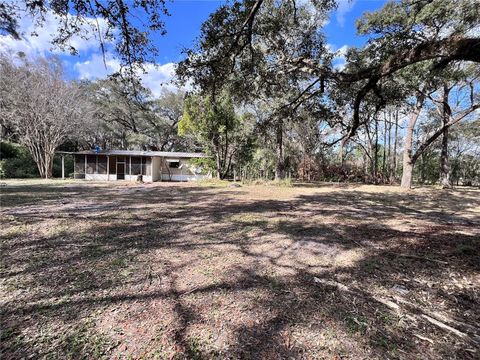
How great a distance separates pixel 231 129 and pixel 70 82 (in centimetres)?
1088

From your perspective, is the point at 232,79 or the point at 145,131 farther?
the point at 145,131

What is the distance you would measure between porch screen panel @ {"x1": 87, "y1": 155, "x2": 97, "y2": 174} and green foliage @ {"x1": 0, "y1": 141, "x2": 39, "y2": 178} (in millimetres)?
3907

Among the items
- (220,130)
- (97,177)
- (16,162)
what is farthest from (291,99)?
(16,162)

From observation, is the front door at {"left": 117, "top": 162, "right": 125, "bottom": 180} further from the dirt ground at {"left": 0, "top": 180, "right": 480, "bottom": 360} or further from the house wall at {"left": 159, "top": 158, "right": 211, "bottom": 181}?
the dirt ground at {"left": 0, "top": 180, "right": 480, "bottom": 360}

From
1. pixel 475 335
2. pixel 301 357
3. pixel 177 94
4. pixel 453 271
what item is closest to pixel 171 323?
pixel 301 357

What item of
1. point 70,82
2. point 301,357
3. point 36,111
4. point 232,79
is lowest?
point 301,357

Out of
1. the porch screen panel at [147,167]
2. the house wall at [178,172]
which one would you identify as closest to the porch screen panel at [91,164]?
the porch screen panel at [147,167]

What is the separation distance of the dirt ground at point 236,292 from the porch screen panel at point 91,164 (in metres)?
14.0

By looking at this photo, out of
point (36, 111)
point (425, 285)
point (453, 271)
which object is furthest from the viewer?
point (36, 111)

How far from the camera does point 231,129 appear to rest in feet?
48.7

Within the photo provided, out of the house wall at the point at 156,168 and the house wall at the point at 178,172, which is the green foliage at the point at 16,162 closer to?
the house wall at the point at 156,168

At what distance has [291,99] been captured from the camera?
1038 cm

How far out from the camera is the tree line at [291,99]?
4938mm

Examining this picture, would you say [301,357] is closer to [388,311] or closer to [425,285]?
[388,311]
